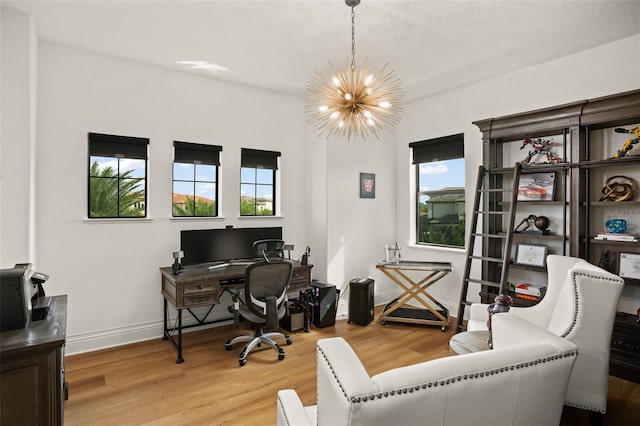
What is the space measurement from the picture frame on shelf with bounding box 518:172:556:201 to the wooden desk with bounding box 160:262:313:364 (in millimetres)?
2754

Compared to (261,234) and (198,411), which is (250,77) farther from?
(198,411)

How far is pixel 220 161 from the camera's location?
13.9ft

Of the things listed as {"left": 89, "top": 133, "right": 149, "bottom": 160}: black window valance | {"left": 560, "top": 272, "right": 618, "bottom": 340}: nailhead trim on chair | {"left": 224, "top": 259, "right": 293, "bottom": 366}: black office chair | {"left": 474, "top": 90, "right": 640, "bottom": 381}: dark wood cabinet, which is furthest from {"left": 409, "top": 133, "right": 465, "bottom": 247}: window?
{"left": 89, "top": 133, "right": 149, "bottom": 160}: black window valance

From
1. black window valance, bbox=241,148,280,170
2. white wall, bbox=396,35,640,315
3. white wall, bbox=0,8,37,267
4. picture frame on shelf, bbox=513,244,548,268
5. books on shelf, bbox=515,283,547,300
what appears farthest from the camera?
black window valance, bbox=241,148,280,170

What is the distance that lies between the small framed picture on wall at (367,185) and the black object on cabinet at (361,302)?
4.26 ft

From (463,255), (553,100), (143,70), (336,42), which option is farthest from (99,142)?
(553,100)

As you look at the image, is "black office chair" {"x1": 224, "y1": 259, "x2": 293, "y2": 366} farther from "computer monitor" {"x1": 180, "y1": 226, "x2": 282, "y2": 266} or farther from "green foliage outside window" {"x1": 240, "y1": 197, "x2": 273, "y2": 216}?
"green foliage outside window" {"x1": 240, "y1": 197, "x2": 273, "y2": 216}

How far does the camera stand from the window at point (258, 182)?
175 inches

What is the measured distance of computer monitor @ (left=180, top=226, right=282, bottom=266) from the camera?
3818 mm

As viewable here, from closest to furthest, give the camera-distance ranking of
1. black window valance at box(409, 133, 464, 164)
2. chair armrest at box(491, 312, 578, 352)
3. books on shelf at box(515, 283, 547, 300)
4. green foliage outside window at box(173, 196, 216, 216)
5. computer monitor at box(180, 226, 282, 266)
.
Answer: chair armrest at box(491, 312, 578, 352) < books on shelf at box(515, 283, 547, 300) < computer monitor at box(180, 226, 282, 266) < green foliage outside window at box(173, 196, 216, 216) < black window valance at box(409, 133, 464, 164)

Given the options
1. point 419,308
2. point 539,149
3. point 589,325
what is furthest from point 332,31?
point 419,308

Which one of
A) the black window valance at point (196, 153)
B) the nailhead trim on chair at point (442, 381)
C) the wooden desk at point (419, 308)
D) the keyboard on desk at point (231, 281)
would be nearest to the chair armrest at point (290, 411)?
→ the nailhead trim on chair at point (442, 381)

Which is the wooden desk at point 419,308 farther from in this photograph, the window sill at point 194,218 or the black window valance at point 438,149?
the window sill at point 194,218

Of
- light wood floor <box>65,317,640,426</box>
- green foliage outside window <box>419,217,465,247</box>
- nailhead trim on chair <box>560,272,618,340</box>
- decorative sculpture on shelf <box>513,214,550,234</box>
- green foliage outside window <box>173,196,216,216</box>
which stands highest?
green foliage outside window <box>173,196,216,216</box>
